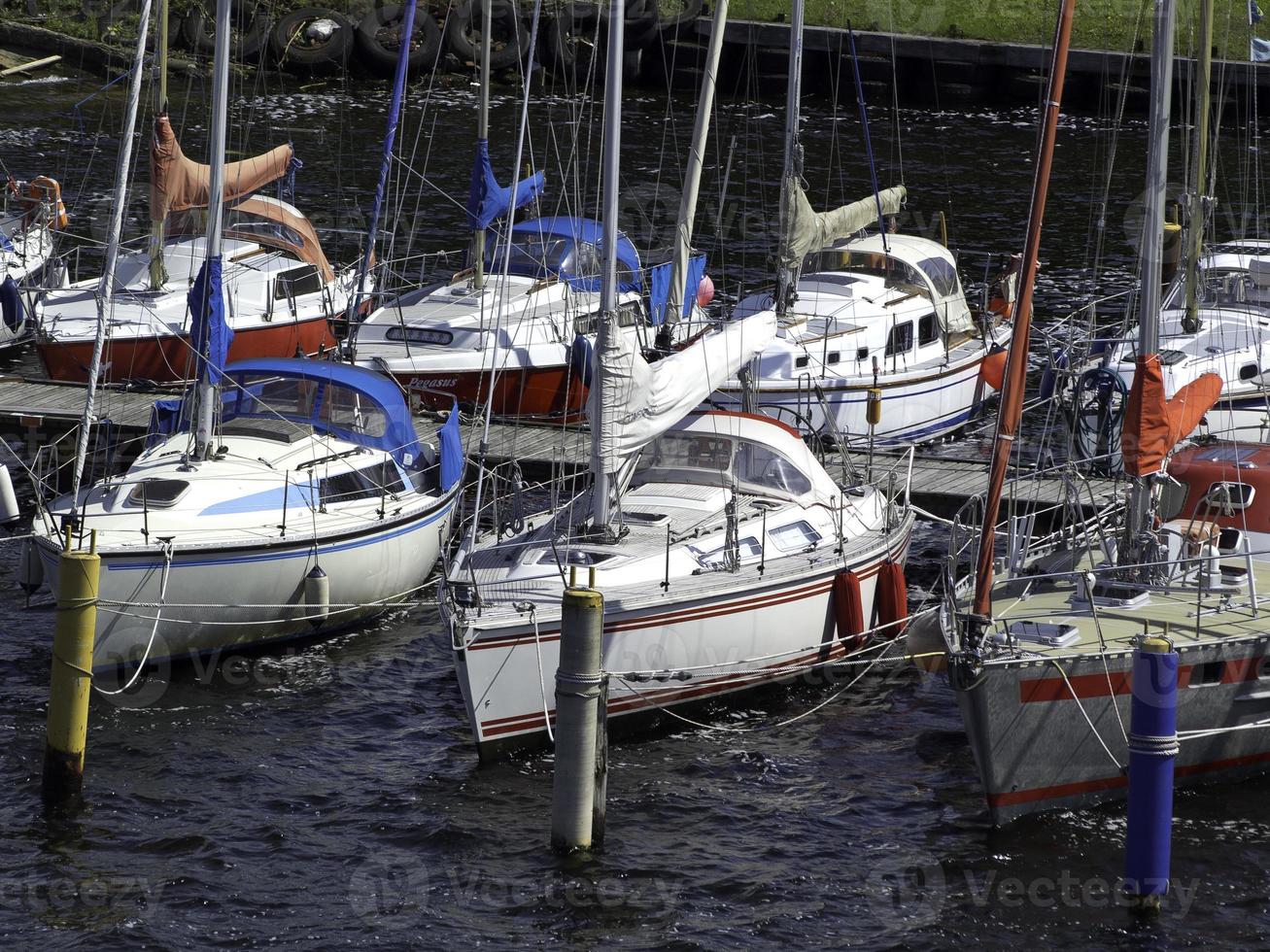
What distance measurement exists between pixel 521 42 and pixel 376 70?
15.4 ft

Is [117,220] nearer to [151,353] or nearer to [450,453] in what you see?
[450,453]

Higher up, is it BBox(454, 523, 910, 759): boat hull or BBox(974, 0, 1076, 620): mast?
BBox(974, 0, 1076, 620): mast

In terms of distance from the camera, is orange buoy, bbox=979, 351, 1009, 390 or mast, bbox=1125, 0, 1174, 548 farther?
orange buoy, bbox=979, 351, 1009, 390

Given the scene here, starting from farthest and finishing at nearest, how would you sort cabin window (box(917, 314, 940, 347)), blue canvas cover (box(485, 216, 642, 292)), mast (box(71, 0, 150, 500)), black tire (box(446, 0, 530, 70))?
black tire (box(446, 0, 530, 70)) → blue canvas cover (box(485, 216, 642, 292)) → cabin window (box(917, 314, 940, 347)) → mast (box(71, 0, 150, 500))

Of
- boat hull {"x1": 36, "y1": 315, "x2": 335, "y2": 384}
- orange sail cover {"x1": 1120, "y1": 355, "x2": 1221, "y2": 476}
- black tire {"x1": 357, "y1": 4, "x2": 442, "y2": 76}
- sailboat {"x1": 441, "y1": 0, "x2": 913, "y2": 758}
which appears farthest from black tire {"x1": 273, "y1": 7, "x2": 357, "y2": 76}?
orange sail cover {"x1": 1120, "y1": 355, "x2": 1221, "y2": 476}

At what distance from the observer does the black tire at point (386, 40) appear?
5838 cm

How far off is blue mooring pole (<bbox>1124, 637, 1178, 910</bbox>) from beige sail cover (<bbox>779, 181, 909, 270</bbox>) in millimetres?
13679

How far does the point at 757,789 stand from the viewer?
17.8 meters

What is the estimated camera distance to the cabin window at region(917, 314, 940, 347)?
2892 cm

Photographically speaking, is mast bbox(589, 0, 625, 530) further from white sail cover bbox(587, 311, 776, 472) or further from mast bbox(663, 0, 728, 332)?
mast bbox(663, 0, 728, 332)

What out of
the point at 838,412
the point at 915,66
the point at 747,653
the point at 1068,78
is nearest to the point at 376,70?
the point at 915,66

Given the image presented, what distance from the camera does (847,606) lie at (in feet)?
64.3

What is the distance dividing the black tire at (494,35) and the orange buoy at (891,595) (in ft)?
130

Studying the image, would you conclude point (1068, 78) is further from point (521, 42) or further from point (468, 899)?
point (468, 899)
